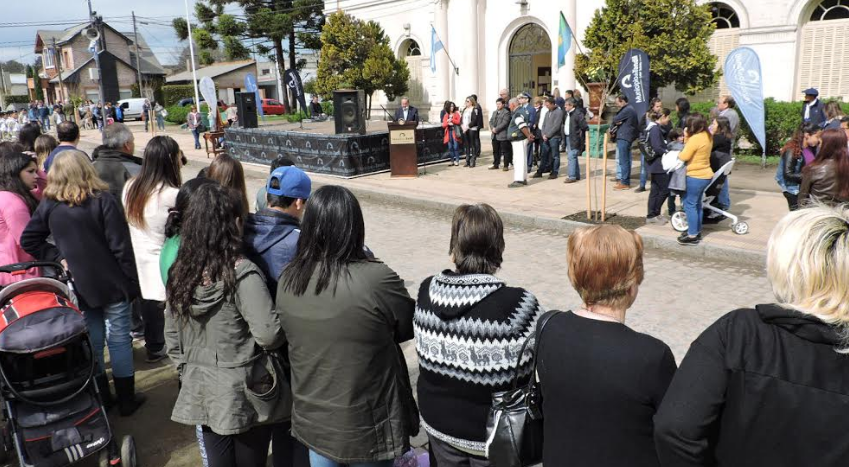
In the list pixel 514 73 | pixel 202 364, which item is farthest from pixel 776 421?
pixel 514 73

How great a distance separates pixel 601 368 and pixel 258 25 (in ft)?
109

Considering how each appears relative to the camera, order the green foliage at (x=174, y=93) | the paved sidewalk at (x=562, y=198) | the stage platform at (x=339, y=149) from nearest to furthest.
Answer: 1. the paved sidewalk at (x=562, y=198)
2. the stage platform at (x=339, y=149)
3. the green foliage at (x=174, y=93)

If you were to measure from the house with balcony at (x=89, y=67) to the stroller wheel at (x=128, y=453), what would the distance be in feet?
188

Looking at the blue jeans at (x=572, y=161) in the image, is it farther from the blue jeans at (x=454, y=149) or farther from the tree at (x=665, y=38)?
the blue jeans at (x=454, y=149)

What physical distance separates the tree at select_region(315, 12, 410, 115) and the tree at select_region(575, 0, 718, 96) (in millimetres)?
10980

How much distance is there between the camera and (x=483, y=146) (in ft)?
65.2

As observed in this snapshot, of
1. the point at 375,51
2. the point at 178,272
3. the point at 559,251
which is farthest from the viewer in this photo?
the point at 375,51

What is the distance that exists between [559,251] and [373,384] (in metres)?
6.19

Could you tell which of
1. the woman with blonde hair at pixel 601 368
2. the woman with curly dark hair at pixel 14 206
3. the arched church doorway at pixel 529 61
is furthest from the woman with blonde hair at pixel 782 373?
the arched church doorway at pixel 529 61

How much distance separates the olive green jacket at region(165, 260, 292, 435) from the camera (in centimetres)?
272

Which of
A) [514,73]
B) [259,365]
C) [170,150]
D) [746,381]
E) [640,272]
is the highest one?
[514,73]

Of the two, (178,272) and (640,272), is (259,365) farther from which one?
(640,272)

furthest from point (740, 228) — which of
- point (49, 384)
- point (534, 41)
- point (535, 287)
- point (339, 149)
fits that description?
point (534, 41)

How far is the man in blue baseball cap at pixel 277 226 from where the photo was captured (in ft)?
9.77
